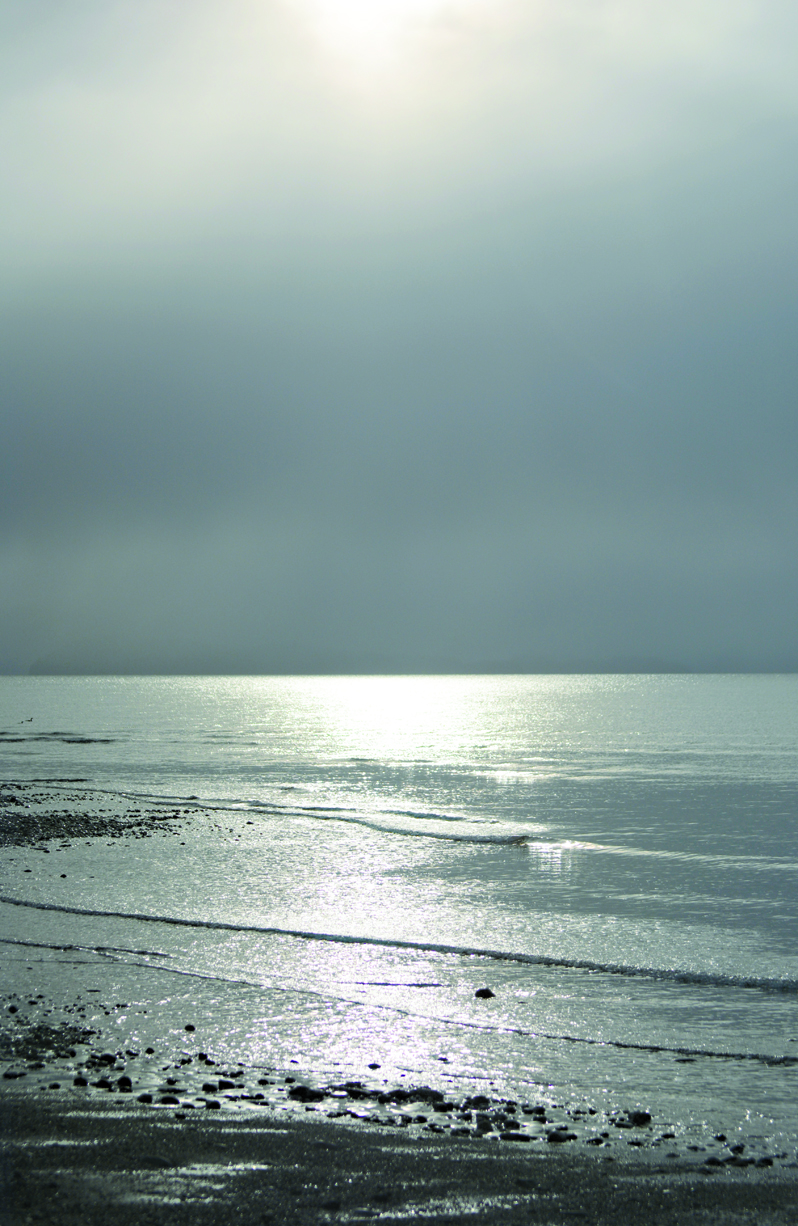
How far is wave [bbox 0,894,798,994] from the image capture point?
17.5 meters

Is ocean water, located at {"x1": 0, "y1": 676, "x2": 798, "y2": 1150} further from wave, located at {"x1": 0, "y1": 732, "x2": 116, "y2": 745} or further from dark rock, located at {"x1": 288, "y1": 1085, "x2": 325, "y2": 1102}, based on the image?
wave, located at {"x1": 0, "y1": 732, "x2": 116, "y2": 745}

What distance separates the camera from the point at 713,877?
30078 mm

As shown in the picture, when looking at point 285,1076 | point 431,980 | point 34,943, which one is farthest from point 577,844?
point 285,1076

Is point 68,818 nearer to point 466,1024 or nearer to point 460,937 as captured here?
point 460,937

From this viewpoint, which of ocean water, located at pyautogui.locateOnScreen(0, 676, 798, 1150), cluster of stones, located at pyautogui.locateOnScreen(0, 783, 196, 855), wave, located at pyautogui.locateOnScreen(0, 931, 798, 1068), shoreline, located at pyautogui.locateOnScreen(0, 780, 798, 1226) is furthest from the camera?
cluster of stones, located at pyautogui.locateOnScreen(0, 783, 196, 855)

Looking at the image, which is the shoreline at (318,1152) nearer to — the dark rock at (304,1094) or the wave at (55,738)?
the dark rock at (304,1094)

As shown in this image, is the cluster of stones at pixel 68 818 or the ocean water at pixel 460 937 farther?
the cluster of stones at pixel 68 818

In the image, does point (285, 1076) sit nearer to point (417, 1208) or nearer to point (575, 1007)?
point (417, 1208)

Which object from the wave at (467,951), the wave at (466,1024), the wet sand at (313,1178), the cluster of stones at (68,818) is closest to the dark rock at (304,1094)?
the wet sand at (313,1178)

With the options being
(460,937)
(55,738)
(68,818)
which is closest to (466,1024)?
(460,937)

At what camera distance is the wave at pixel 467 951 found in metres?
17.5

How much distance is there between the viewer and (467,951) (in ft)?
63.7

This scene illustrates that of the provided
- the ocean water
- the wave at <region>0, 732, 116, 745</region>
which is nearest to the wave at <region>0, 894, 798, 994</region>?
the ocean water

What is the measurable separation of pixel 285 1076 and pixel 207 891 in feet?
46.3
